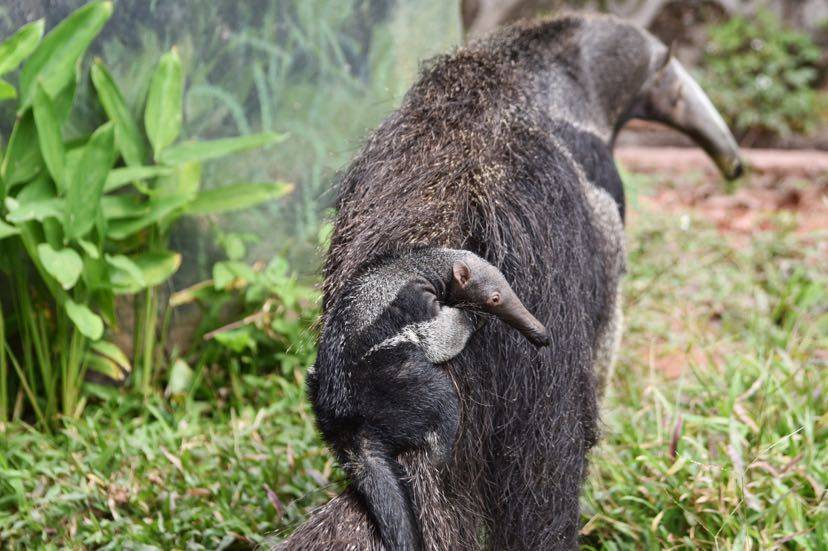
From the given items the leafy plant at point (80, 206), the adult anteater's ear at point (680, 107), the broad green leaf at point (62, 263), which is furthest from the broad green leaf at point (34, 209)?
the adult anteater's ear at point (680, 107)

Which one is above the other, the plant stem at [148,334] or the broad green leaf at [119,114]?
the broad green leaf at [119,114]

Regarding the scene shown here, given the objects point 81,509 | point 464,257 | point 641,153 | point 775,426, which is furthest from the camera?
point 641,153

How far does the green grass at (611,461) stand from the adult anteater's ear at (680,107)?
877 millimetres

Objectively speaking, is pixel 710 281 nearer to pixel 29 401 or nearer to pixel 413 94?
pixel 413 94

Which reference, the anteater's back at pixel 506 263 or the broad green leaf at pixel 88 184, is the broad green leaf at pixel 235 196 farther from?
the anteater's back at pixel 506 263

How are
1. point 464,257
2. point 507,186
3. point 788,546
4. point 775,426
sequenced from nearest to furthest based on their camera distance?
point 464,257 → point 507,186 → point 788,546 → point 775,426

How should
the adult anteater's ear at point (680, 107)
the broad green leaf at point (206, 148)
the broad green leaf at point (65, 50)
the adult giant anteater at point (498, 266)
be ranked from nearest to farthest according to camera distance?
the adult giant anteater at point (498, 266)
the broad green leaf at point (65, 50)
the broad green leaf at point (206, 148)
the adult anteater's ear at point (680, 107)

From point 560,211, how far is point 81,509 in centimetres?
194

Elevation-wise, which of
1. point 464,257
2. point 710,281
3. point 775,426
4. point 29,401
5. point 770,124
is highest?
point 464,257

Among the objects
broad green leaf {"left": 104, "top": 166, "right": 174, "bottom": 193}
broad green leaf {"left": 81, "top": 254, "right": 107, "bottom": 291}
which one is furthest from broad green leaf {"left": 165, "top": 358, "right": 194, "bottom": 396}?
broad green leaf {"left": 104, "top": 166, "right": 174, "bottom": 193}

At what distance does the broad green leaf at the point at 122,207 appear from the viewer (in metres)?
3.47

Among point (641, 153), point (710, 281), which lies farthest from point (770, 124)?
point (710, 281)

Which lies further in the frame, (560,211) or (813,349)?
(813,349)

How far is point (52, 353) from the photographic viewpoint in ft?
12.0
